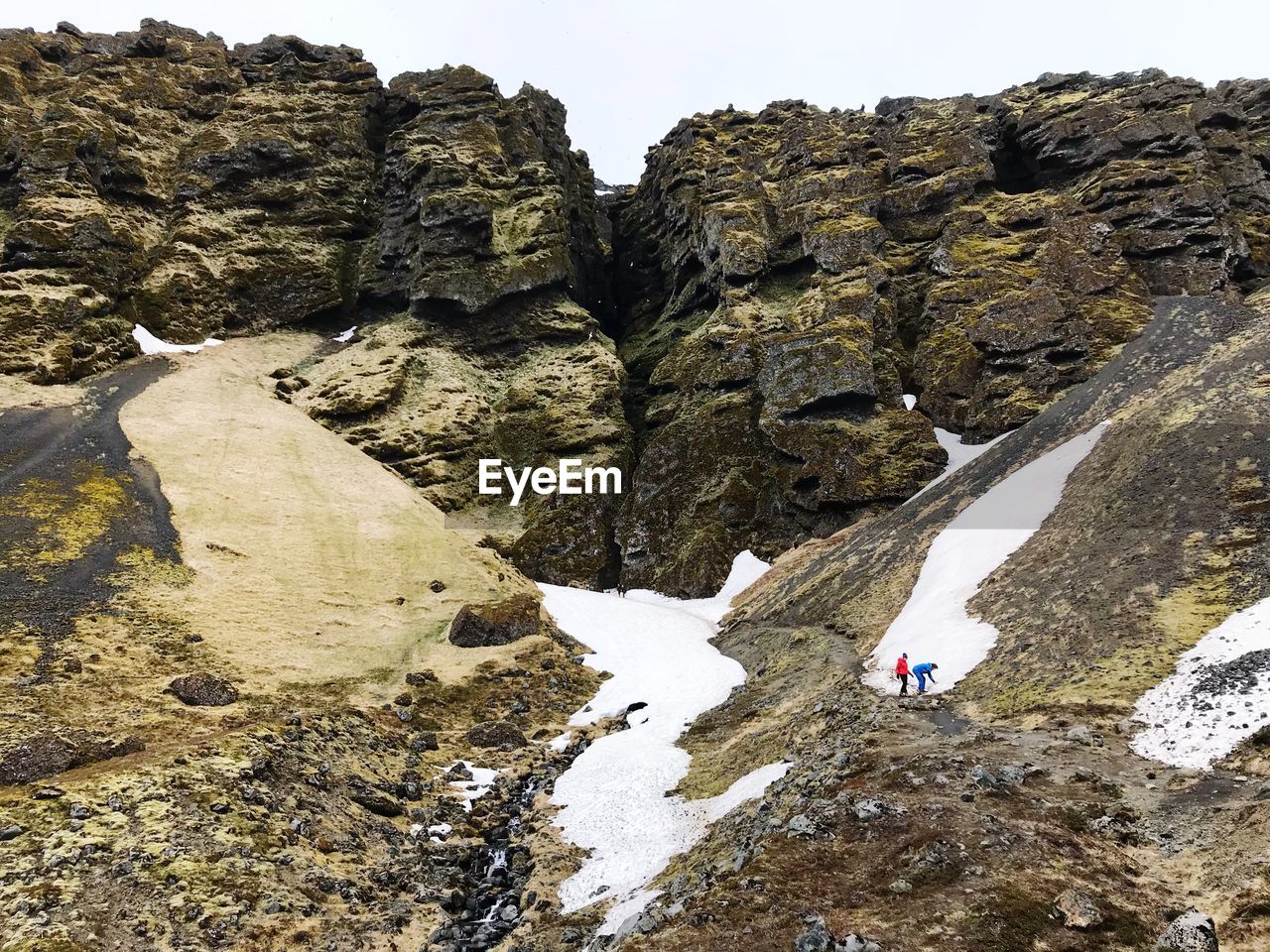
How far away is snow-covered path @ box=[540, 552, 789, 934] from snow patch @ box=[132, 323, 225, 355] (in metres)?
58.2

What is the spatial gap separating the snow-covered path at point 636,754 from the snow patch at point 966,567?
9438 mm

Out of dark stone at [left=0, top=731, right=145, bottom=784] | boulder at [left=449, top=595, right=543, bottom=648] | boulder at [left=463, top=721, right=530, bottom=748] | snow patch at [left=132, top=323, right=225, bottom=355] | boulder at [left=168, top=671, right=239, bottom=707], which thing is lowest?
boulder at [left=463, top=721, right=530, bottom=748]

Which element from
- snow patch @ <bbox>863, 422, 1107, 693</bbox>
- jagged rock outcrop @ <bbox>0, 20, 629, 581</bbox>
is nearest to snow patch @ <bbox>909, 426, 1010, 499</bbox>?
snow patch @ <bbox>863, 422, 1107, 693</bbox>

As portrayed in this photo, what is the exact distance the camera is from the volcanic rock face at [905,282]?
6612cm

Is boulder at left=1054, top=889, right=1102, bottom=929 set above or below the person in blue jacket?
above

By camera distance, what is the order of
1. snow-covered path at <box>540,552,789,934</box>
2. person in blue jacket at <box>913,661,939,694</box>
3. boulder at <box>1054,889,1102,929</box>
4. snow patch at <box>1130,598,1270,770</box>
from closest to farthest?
boulder at <box>1054,889,1102,929</box>
snow patch at <box>1130,598,1270,770</box>
snow-covered path at <box>540,552,789,934</box>
person in blue jacket at <box>913,661,939,694</box>

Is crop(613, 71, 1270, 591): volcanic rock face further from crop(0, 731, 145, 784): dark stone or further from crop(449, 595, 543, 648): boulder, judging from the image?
crop(0, 731, 145, 784): dark stone

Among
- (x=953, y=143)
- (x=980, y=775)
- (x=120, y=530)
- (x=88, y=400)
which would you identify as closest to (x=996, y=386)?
(x=953, y=143)

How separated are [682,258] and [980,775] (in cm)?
9410

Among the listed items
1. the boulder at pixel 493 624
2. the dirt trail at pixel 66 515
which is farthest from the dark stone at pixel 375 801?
the boulder at pixel 493 624

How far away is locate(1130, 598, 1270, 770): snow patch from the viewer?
701 inches

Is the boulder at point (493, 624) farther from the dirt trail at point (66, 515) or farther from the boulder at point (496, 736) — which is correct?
the dirt trail at point (66, 515)

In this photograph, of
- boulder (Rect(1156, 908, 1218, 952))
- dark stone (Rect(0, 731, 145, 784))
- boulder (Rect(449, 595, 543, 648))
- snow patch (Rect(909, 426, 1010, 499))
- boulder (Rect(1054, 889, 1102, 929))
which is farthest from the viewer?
snow patch (Rect(909, 426, 1010, 499))

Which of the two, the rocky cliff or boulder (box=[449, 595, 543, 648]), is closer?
boulder (box=[449, 595, 543, 648])
